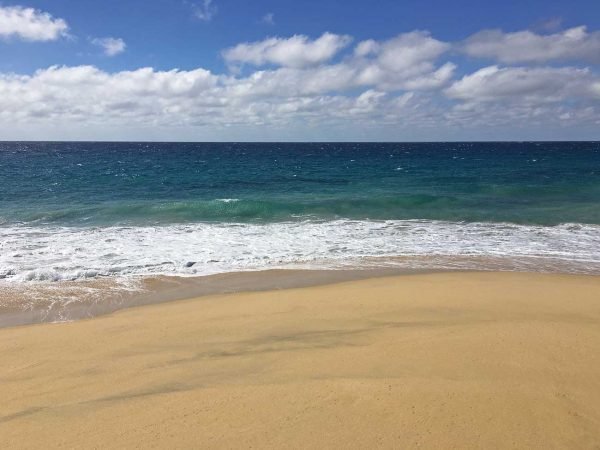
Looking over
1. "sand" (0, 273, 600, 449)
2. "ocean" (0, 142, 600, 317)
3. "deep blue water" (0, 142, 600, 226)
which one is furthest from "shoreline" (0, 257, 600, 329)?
"deep blue water" (0, 142, 600, 226)

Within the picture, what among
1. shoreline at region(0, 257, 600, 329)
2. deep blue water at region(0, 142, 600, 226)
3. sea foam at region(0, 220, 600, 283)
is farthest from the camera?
deep blue water at region(0, 142, 600, 226)

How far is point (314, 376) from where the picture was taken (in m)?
5.49

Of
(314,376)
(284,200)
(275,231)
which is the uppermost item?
(314,376)

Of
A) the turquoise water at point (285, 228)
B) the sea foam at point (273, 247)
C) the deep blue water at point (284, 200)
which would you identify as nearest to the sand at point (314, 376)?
the sea foam at point (273, 247)

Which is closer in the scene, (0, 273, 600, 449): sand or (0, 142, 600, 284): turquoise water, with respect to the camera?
(0, 273, 600, 449): sand

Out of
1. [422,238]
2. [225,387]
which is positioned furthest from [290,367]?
[422,238]

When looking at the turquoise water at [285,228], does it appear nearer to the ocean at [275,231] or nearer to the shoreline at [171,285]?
the ocean at [275,231]

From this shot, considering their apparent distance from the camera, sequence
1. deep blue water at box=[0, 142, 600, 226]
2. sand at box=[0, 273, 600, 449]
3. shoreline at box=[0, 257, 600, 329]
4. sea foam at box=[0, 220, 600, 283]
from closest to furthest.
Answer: sand at box=[0, 273, 600, 449]
shoreline at box=[0, 257, 600, 329]
sea foam at box=[0, 220, 600, 283]
deep blue water at box=[0, 142, 600, 226]

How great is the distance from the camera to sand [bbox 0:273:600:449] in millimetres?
4430

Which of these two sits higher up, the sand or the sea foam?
the sand

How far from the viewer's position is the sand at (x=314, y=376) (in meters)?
4.43

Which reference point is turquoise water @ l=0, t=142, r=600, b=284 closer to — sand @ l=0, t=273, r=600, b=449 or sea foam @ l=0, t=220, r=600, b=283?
sea foam @ l=0, t=220, r=600, b=283

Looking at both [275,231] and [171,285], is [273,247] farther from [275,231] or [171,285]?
[171,285]

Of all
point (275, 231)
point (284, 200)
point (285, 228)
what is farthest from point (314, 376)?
point (284, 200)
